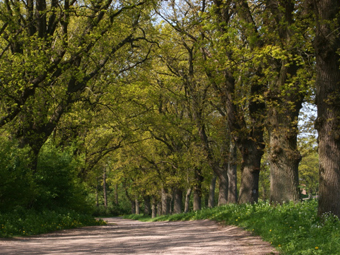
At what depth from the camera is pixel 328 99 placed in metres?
8.91

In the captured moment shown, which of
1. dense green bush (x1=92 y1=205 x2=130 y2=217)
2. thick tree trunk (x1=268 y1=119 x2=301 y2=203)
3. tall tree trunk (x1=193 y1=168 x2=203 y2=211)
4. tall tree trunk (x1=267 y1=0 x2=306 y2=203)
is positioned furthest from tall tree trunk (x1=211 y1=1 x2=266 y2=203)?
dense green bush (x1=92 y1=205 x2=130 y2=217)

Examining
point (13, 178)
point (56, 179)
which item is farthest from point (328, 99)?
point (56, 179)

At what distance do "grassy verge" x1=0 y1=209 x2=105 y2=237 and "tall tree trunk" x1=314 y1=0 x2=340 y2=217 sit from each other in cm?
893

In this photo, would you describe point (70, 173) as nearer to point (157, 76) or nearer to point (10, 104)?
point (10, 104)

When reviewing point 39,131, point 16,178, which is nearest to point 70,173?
point 39,131

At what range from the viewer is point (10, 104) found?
1323 centimetres

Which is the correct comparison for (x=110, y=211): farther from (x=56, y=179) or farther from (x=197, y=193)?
(x=56, y=179)

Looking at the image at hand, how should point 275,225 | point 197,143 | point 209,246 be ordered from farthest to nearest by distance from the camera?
1. point 197,143
2. point 275,225
3. point 209,246

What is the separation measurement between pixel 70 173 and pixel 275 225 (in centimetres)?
1062

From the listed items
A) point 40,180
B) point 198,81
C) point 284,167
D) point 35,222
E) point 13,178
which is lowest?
point 35,222

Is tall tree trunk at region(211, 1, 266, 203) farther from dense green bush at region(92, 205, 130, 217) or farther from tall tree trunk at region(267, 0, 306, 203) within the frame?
dense green bush at region(92, 205, 130, 217)

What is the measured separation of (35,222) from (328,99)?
1043 cm

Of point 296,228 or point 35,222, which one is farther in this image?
point 35,222

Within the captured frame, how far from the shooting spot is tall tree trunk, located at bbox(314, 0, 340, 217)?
8805 mm
